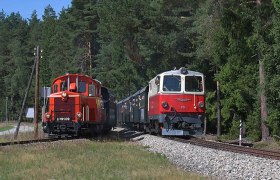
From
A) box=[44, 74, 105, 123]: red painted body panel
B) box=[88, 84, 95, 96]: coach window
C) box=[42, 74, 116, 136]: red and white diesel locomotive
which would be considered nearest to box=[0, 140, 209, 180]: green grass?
box=[42, 74, 116, 136]: red and white diesel locomotive

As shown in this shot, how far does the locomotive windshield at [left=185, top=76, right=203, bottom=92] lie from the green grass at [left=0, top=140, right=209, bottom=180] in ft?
22.3

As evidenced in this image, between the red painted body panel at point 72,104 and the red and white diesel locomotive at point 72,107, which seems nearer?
the red and white diesel locomotive at point 72,107

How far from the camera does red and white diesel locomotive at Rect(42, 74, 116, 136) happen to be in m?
24.8

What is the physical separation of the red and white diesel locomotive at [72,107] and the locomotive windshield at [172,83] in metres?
3.68

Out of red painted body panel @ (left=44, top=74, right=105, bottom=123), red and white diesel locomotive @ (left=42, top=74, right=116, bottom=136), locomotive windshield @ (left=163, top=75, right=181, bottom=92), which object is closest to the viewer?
red and white diesel locomotive @ (left=42, top=74, right=116, bottom=136)

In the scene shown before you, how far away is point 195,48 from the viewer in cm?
4312

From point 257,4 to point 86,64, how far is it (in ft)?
168

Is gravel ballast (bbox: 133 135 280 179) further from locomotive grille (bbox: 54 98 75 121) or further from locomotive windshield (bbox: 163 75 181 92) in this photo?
locomotive grille (bbox: 54 98 75 121)

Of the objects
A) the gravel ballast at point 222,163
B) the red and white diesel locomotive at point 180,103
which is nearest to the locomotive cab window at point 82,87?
the red and white diesel locomotive at point 180,103

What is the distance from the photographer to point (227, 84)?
35750mm

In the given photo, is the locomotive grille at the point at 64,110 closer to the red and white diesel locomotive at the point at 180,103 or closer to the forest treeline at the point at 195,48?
the red and white diesel locomotive at the point at 180,103

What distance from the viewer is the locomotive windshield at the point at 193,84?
2597cm

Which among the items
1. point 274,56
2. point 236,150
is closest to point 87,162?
point 236,150

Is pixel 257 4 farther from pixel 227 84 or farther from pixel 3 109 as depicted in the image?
pixel 3 109
